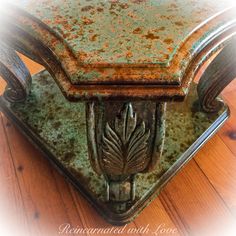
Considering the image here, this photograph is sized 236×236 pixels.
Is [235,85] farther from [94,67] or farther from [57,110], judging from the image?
[94,67]

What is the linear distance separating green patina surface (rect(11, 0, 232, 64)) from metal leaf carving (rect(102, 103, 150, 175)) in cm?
10

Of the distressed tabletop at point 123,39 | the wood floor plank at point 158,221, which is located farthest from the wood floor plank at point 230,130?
the distressed tabletop at point 123,39

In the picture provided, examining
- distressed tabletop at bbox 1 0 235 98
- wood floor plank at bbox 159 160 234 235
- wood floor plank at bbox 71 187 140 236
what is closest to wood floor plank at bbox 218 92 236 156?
wood floor plank at bbox 159 160 234 235

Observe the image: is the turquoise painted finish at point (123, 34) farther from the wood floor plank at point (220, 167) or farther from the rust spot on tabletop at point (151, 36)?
the wood floor plank at point (220, 167)

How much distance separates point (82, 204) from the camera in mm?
961

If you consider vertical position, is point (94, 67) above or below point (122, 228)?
above

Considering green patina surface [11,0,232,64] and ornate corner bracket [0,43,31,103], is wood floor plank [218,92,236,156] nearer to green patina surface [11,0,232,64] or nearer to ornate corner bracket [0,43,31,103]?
green patina surface [11,0,232,64]

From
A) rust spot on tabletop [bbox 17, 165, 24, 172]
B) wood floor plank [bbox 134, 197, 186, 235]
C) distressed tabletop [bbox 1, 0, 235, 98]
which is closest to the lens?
distressed tabletop [bbox 1, 0, 235, 98]

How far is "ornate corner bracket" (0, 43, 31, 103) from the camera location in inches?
36.7

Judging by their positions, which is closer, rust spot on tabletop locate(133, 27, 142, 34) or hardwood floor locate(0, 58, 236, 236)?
rust spot on tabletop locate(133, 27, 142, 34)

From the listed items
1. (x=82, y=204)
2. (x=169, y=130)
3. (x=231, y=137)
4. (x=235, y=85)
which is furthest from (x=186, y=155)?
(x=235, y=85)

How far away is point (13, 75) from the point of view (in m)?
0.97

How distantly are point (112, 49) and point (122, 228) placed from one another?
0.54 meters

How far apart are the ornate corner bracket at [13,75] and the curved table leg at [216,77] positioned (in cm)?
55
